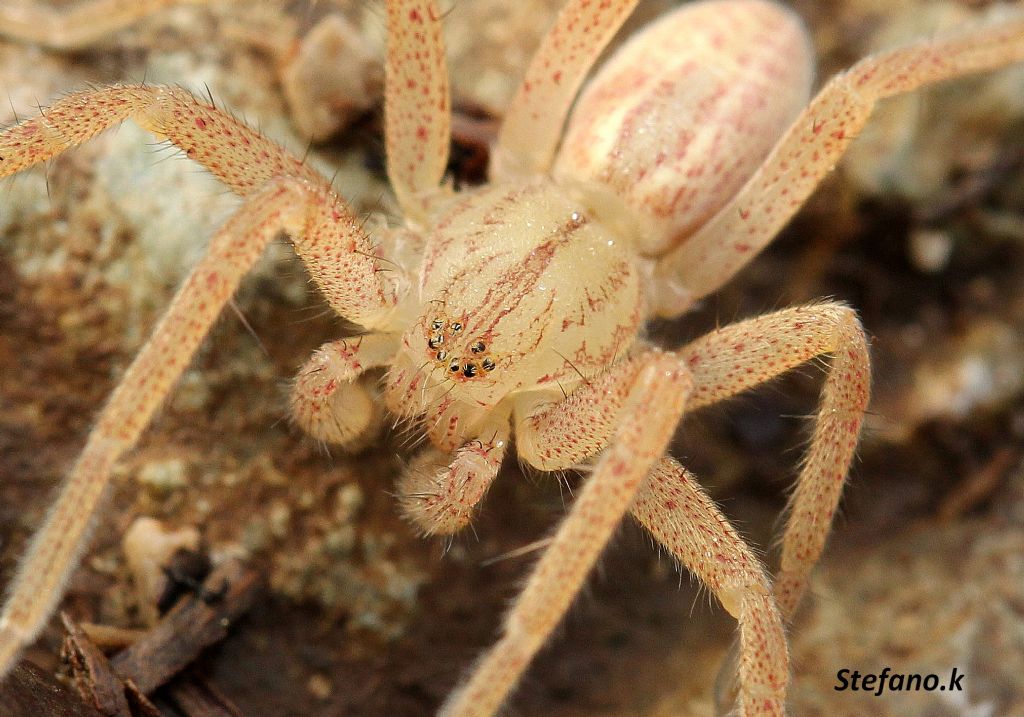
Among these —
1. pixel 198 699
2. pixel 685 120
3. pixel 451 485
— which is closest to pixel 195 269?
pixel 451 485

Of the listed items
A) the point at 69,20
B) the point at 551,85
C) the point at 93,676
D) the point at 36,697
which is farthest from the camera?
the point at 551,85

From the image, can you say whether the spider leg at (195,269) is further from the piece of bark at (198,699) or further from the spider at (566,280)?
the piece of bark at (198,699)

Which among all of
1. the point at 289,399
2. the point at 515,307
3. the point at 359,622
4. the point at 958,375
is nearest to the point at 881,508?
the point at 958,375

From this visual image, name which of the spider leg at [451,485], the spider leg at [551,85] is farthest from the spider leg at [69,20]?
the spider leg at [451,485]

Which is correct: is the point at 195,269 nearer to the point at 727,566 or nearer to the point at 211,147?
the point at 211,147

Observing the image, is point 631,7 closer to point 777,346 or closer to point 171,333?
point 777,346

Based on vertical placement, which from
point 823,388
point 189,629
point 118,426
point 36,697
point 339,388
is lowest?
Answer: point 189,629
